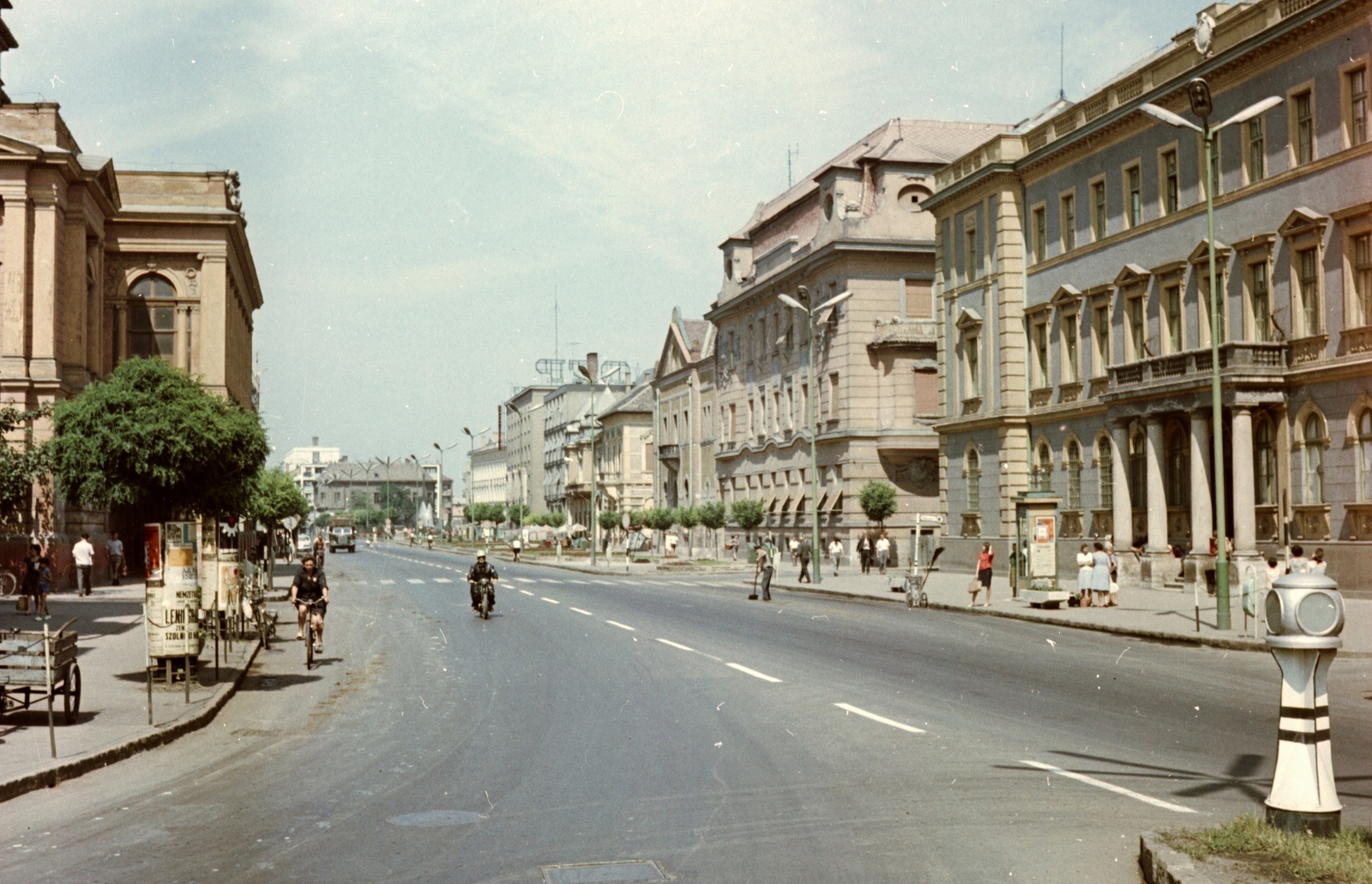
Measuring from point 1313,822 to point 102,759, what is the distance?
9.62 meters

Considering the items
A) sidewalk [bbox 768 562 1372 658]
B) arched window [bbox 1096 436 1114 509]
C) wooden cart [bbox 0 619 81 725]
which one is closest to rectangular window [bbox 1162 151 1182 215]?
arched window [bbox 1096 436 1114 509]

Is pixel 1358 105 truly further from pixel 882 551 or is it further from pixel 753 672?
pixel 882 551

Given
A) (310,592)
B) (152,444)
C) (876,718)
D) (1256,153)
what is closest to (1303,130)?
(1256,153)

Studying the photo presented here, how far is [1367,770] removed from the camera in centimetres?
1055

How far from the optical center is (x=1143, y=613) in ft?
98.1

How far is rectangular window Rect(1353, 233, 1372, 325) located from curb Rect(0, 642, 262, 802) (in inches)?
1031

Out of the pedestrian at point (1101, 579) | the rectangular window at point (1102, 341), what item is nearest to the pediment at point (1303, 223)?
the pedestrian at point (1101, 579)

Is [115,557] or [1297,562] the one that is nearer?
[1297,562]

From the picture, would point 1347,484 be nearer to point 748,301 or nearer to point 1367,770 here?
point 1367,770

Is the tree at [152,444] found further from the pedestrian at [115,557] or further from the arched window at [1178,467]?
the arched window at [1178,467]

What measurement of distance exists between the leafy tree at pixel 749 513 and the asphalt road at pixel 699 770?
53385 mm

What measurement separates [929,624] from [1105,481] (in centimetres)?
1659

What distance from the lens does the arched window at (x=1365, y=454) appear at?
31.1 m

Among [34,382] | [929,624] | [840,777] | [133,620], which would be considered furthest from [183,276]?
[840,777]
